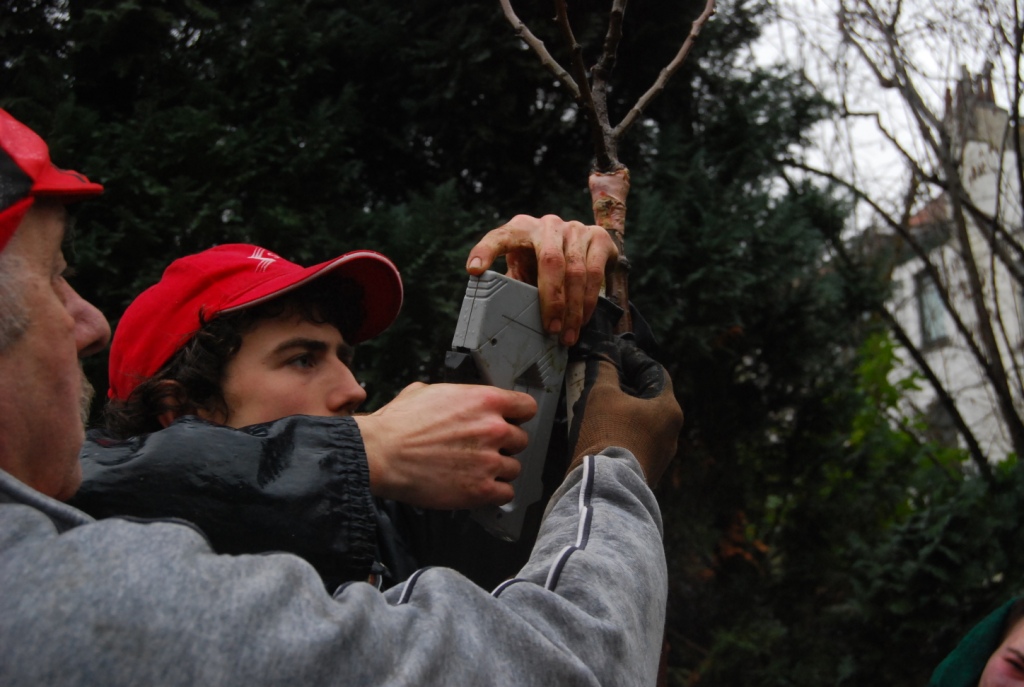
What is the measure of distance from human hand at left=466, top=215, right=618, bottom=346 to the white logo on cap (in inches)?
21.5

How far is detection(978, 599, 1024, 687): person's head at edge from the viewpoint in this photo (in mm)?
2445

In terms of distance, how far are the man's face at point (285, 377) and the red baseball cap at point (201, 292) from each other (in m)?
0.10

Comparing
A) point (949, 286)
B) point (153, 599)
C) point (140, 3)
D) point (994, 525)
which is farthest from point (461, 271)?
point (949, 286)

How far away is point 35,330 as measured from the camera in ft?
3.41

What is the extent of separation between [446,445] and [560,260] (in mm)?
419

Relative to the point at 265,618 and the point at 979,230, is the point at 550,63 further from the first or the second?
the point at 979,230

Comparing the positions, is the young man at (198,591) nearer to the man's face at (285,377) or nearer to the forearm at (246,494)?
the forearm at (246,494)

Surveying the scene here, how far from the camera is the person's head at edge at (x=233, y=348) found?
1907mm

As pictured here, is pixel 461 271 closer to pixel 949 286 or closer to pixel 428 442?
pixel 428 442

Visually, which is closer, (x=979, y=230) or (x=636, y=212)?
(x=636, y=212)

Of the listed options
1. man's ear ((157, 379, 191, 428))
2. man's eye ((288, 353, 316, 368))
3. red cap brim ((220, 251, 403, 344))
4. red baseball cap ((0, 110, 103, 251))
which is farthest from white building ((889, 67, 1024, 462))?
red baseball cap ((0, 110, 103, 251))

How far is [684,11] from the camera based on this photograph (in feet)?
13.5

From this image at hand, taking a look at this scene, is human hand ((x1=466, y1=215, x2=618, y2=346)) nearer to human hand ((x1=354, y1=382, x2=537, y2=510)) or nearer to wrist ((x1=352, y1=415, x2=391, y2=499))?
human hand ((x1=354, y1=382, x2=537, y2=510))

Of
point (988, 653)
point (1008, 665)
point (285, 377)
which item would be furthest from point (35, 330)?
point (988, 653)
